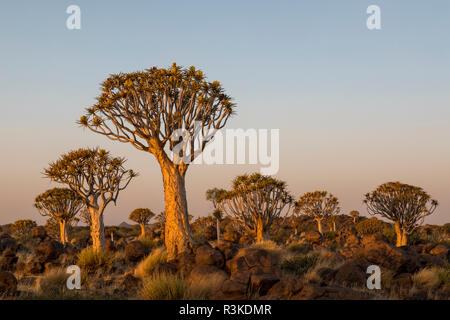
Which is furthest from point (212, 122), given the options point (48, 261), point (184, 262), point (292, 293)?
point (48, 261)

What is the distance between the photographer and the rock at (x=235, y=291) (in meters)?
6.98

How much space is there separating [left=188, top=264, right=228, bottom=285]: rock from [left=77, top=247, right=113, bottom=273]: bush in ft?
17.7

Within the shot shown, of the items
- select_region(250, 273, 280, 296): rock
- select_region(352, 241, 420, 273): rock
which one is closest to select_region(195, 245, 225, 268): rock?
select_region(250, 273, 280, 296): rock

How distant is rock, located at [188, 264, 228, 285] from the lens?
847 cm

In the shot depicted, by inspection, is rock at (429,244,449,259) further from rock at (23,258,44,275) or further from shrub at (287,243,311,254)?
rock at (23,258,44,275)

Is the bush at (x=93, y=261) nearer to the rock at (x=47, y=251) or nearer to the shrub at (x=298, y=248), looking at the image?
the rock at (x=47, y=251)

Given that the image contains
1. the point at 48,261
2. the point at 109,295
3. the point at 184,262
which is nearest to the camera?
the point at 109,295

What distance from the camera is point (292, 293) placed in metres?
6.62

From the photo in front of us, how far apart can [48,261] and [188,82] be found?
358 inches

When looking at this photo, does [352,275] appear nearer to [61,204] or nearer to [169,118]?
[169,118]

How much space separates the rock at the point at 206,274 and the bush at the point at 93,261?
5386mm

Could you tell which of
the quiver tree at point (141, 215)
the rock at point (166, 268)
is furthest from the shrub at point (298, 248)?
the quiver tree at point (141, 215)
